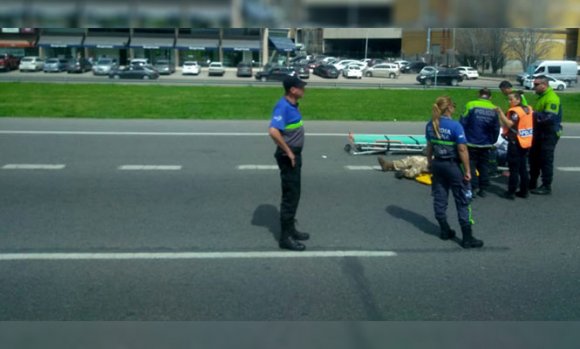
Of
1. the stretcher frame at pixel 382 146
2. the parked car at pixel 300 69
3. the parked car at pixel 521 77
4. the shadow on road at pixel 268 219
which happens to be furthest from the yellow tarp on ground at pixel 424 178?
the parked car at pixel 521 77

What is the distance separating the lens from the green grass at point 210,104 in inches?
760

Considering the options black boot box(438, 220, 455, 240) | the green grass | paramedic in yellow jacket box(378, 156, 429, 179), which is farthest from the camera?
the green grass

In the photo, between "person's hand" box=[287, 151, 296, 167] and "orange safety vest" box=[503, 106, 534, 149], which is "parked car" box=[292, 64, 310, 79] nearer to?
"orange safety vest" box=[503, 106, 534, 149]

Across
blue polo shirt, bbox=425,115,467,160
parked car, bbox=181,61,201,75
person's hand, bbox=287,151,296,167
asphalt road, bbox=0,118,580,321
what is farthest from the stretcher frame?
parked car, bbox=181,61,201,75

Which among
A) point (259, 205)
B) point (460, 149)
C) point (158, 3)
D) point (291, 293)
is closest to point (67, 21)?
point (158, 3)

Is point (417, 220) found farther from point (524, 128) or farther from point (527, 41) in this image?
point (527, 41)

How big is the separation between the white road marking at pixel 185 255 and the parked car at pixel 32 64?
4934 centimetres

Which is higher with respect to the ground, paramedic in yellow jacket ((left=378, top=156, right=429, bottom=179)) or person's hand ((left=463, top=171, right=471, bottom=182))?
person's hand ((left=463, top=171, right=471, bottom=182))

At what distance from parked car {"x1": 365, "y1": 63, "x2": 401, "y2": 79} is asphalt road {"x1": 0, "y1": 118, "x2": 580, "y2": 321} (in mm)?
8647

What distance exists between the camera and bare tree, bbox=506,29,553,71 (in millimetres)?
3031

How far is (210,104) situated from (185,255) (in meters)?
17.4

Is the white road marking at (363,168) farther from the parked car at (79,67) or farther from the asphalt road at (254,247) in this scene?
the parked car at (79,67)

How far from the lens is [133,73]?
155 ft

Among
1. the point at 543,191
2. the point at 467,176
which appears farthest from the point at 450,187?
the point at 543,191
